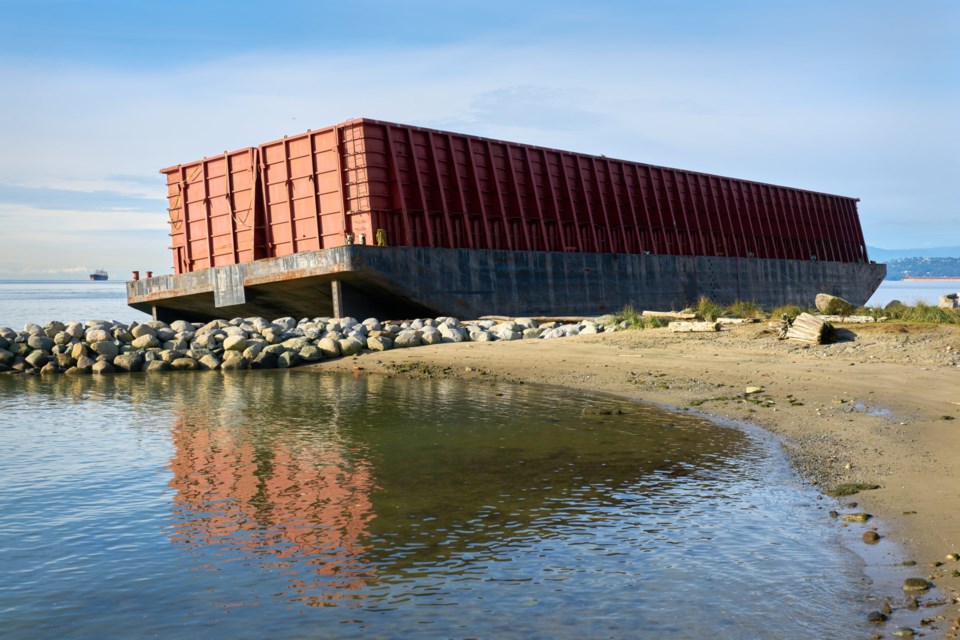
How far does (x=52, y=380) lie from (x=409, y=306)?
992cm

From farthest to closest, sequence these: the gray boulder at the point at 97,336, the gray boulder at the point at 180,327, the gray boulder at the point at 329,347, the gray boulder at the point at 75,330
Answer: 1. the gray boulder at the point at 180,327
2. the gray boulder at the point at 75,330
3. the gray boulder at the point at 97,336
4. the gray boulder at the point at 329,347

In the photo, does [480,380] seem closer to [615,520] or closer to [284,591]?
[615,520]

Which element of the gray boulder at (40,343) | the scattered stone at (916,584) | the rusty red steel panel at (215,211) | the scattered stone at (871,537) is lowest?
the scattered stone at (916,584)

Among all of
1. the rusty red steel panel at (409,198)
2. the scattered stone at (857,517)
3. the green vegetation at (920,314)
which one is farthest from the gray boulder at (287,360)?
the scattered stone at (857,517)

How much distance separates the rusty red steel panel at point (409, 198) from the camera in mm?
26969

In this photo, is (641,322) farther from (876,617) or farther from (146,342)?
(876,617)

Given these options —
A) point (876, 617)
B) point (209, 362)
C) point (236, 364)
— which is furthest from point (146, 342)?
point (876, 617)

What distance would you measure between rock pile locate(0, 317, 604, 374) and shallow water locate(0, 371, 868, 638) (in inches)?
367

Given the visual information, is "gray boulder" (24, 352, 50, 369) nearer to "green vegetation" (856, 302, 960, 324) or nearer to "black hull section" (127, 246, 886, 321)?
"black hull section" (127, 246, 886, 321)

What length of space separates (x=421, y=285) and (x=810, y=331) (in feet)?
40.6

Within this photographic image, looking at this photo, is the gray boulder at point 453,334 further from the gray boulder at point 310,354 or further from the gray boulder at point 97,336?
the gray boulder at point 97,336

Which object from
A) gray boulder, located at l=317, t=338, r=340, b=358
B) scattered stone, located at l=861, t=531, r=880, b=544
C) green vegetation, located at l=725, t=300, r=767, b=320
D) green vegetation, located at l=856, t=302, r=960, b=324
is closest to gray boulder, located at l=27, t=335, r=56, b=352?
gray boulder, located at l=317, t=338, r=340, b=358

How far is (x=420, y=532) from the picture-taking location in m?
7.46

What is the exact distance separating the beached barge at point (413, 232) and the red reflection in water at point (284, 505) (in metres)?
14.5
